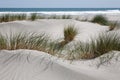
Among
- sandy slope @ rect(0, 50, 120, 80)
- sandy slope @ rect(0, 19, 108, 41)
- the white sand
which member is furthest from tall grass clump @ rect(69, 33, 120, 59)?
sandy slope @ rect(0, 19, 108, 41)

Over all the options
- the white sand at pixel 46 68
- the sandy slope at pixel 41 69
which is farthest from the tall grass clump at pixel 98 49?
the sandy slope at pixel 41 69

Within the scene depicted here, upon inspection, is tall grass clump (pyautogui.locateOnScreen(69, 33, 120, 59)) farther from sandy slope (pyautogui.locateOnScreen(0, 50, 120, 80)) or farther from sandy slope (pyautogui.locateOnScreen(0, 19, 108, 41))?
sandy slope (pyautogui.locateOnScreen(0, 19, 108, 41))

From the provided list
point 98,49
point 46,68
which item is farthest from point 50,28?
point 46,68

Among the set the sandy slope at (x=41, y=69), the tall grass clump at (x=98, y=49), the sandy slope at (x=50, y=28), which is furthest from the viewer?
the sandy slope at (x=50, y=28)

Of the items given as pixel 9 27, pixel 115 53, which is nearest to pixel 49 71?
pixel 115 53

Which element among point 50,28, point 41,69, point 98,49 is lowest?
point 50,28

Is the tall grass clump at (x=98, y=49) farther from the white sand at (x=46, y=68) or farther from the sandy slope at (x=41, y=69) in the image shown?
the sandy slope at (x=41, y=69)

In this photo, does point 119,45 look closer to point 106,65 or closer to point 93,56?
point 93,56

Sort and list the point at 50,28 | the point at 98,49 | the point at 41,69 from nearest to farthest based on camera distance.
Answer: the point at 41,69
the point at 98,49
the point at 50,28

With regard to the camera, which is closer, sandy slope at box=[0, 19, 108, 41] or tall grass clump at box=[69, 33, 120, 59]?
tall grass clump at box=[69, 33, 120, 59]

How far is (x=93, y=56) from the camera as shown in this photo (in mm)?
5258

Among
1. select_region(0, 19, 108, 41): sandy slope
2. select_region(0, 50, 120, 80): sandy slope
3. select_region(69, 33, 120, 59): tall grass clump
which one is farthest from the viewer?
select_region(0, 19, 108, 41): sandy slope

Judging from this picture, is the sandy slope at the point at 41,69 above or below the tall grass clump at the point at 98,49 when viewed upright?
above

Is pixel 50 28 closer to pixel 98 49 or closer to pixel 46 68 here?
pixel 98 49
